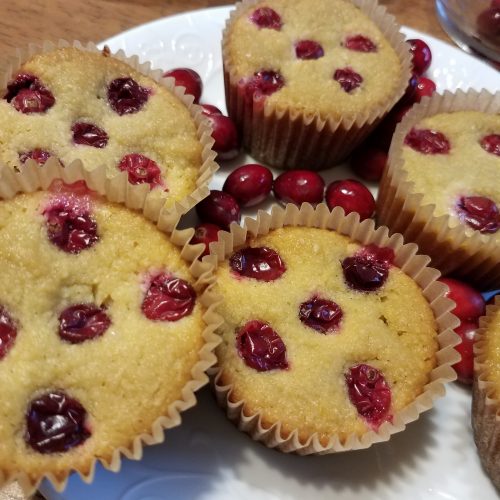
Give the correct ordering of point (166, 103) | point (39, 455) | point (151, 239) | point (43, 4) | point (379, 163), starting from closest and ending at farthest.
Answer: point (39, 455), point (151, 239), point (166, 103), point (379, 163), point (43, 4)

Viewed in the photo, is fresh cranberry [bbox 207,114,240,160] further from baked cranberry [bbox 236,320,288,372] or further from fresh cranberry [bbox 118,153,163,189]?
baked cranberry [bbox 236,320,288,372]

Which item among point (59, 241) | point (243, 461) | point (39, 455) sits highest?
point (59, 241)

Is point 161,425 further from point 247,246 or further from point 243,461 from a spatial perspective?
point 247,246

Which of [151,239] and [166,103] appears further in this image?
[166,103]

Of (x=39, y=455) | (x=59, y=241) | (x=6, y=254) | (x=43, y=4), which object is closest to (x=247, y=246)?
(x=59, y=241)

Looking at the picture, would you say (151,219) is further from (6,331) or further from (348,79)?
(348,79)

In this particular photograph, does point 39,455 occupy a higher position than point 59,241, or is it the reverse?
point 59,241

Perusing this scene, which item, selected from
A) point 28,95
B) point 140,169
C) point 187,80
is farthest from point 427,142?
point 28,95

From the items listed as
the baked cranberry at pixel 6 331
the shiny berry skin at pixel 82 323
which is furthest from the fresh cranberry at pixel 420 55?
the baked cranberry at pixel 6 331
